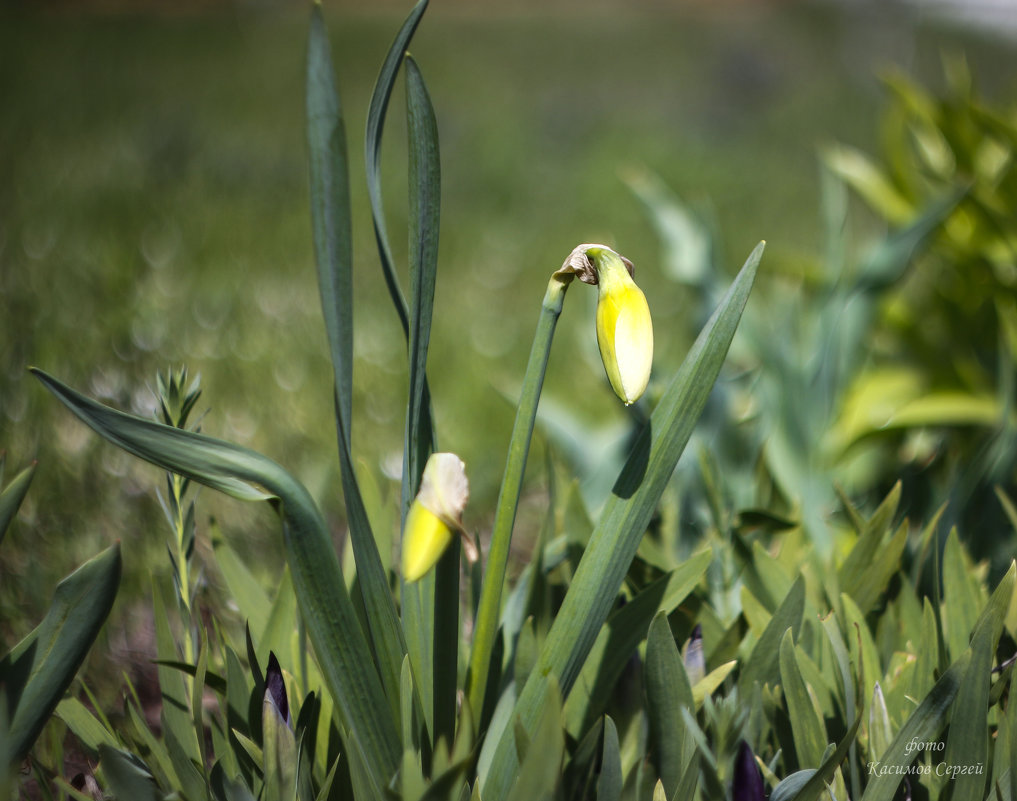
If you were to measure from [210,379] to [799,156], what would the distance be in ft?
17.8

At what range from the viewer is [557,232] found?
4012mm

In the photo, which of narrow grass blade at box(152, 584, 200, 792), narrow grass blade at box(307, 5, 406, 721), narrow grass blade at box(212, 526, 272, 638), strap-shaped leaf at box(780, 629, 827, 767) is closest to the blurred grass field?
narrow grass blade at box(212, 526, 272, 638)

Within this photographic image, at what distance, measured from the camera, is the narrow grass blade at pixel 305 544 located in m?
0.57

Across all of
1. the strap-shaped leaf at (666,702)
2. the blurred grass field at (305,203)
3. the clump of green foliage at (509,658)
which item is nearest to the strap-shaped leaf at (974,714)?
the clump of green foliage at (509,658)

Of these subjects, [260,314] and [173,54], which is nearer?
[260,314]

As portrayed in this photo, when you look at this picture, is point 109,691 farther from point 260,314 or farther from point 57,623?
point 260,314

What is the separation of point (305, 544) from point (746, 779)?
1.36 feet

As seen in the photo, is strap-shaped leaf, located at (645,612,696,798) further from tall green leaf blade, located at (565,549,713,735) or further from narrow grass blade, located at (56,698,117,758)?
narrow grass blade, located at (56,698,117,758)

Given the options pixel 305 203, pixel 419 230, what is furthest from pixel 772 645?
pixel 305 203

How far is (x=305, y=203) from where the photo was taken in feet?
12.6

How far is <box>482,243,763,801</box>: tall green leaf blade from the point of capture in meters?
0.67

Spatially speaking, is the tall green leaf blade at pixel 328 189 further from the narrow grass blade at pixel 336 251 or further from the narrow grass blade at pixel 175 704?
the narrow grass blade at pixel 175 704

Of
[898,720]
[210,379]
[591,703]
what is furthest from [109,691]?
[210,379]

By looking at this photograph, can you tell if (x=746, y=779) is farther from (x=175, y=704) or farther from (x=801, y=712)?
(x=175, y=704)
